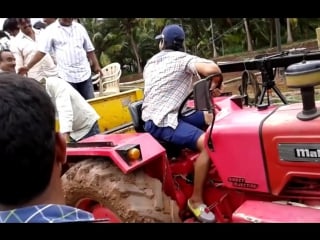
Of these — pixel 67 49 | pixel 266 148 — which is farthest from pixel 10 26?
pixel 266 148

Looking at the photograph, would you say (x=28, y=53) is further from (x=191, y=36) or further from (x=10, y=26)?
(x=191, y=36)

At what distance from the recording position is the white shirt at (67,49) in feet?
17.0

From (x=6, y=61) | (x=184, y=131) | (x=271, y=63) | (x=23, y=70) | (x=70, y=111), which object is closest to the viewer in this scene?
(x=271, y=63)

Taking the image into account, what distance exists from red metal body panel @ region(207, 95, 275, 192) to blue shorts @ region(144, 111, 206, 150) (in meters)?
0.27

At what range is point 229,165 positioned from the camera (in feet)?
9.27

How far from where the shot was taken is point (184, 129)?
3223 mm

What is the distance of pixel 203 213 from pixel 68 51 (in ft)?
9.49

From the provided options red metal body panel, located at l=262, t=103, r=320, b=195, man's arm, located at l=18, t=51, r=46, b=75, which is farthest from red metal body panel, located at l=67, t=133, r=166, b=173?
man's arm, located at l=18, t=51, r=46, b=75

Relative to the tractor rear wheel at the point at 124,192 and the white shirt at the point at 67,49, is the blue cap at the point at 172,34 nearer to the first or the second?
the tractor rear wheel at the point at 124,192

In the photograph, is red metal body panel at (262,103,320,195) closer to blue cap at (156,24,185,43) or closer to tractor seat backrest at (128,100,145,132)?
blue cap at (156,24,185,43)

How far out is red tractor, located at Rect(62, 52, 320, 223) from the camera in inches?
97.2

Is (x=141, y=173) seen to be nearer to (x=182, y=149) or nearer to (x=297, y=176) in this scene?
(x=182, y=149)

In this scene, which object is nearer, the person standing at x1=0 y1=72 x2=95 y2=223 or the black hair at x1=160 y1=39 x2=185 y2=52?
the person standing at x1=0 y1=72 x2=95 y2=223
